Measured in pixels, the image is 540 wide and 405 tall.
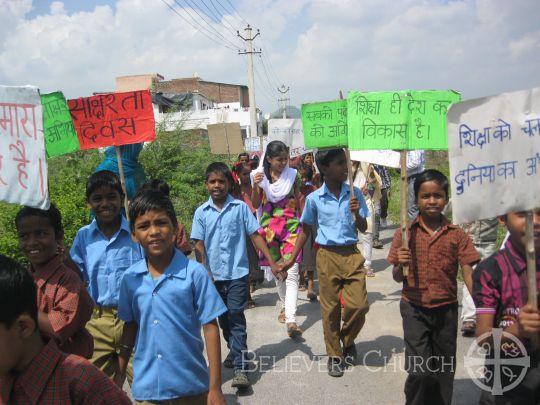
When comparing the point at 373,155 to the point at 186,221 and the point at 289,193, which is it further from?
the point at 186,221

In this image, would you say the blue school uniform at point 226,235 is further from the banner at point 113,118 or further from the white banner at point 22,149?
the white banner at point 22,149

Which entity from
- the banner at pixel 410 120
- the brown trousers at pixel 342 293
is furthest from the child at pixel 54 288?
the brown trousers at pixel 342 293

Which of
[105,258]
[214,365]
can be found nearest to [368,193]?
[105,258]

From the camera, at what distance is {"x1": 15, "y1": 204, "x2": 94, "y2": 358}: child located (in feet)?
7.17

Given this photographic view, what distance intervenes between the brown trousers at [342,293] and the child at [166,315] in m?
1.90

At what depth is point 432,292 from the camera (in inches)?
125

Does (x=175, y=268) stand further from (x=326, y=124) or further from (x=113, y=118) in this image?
(x=326, y=124)

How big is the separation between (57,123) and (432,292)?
269 cm

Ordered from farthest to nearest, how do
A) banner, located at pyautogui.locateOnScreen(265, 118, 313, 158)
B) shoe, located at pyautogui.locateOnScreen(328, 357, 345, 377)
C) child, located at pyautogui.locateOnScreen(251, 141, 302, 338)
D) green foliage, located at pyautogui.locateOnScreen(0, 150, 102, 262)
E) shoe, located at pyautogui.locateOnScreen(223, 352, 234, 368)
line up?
banner, located at pyautogui.locateOnScreen(265, 118, 313, 158) < green foliage, located at pyautogui.locateOnScreen(0, 150, 102, 262) < child, located at pyautogui.locateOnScreen(251, 141, 302, 338) < shoe, located at pyautogui.locateOnScreen(223, 352, 234, 368) < shoe, located at pyautogui.locateOnScreen(328, 357, 345, 377)

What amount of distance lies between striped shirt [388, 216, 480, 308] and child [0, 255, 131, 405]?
7.20 feet

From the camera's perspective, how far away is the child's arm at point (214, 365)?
7.65ft

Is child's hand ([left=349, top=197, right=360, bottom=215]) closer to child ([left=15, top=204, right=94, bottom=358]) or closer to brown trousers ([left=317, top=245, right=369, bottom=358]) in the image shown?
brown trousers ([left=317, top=245, right=369, bottom=358])

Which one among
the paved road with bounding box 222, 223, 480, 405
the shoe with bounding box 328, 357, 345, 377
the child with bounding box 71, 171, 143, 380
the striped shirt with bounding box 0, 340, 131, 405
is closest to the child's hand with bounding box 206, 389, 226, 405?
the striped shirt with bounding box 0, 340, 131, 405

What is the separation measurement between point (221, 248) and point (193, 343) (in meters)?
1.78
